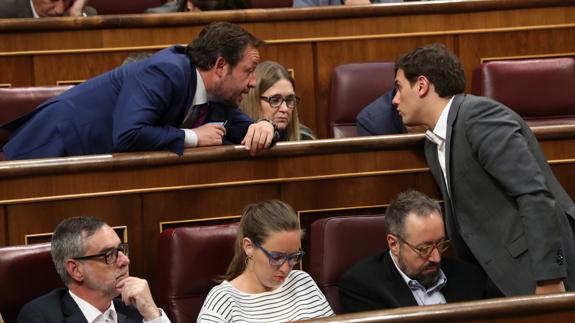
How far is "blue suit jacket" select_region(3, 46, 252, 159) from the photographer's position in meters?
1.09

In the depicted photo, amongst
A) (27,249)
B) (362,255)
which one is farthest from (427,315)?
(27,249)

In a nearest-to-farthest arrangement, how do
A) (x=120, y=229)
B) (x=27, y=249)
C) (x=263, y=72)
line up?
(x=27, y=249) < (x=120, y=229) < (x=263, y=72)

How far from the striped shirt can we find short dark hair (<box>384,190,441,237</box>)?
0.32 feet

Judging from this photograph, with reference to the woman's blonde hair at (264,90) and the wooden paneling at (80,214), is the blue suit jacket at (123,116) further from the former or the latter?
the woman's blonde hair at (264,90)

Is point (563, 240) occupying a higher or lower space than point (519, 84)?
lower

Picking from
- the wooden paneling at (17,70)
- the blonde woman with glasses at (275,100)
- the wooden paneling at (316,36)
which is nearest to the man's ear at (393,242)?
the blonde woman with glasses at (275,100)

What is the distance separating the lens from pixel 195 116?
3.88ft

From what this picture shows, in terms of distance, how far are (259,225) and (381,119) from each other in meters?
0.40

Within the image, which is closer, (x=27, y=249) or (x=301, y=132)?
(x=27, y=249)

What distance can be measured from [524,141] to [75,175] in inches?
17.7

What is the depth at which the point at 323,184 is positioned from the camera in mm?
1140

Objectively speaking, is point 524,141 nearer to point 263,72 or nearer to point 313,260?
point 313,260

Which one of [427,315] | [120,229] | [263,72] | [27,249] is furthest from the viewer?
[263,72]

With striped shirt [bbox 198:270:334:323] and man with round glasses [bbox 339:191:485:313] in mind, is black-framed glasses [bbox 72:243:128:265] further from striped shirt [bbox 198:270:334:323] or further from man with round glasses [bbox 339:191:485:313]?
man with round glasses [bbox 339:191:485:313]
